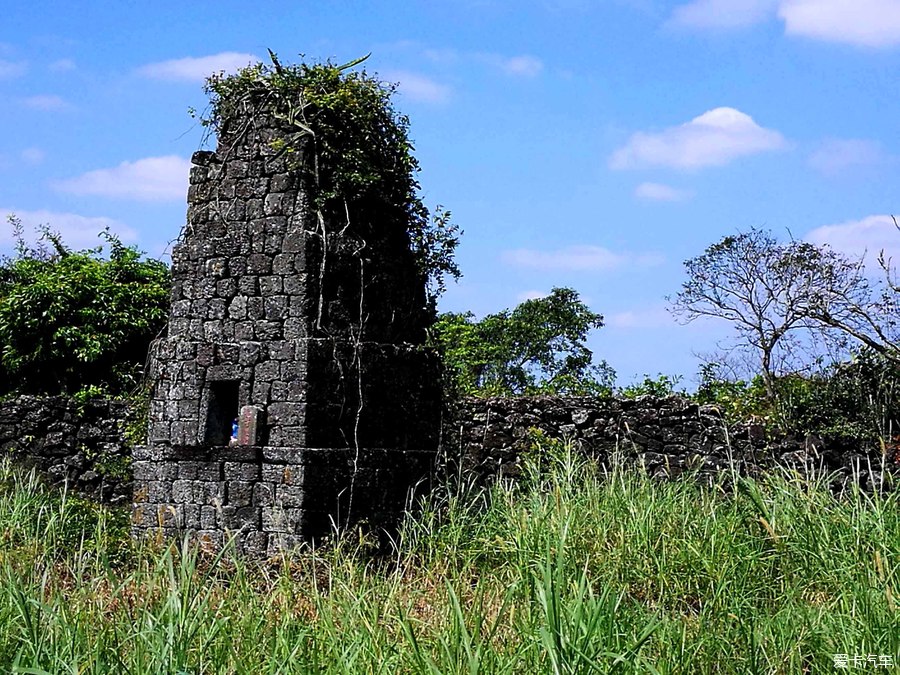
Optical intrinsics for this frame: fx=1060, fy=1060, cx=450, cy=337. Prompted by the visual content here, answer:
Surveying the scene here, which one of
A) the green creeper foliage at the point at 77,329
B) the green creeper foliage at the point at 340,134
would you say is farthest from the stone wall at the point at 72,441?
the green creeper foliage at the point at 340,134

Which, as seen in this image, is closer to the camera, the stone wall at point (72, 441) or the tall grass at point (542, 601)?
the tall grass at point (542, 601)

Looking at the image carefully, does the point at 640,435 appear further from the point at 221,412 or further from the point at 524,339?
the point at 524,339

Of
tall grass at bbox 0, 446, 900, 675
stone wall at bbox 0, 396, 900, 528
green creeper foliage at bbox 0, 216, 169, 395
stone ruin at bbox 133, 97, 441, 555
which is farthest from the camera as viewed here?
green creeper foliage at bbox 0, 216, 169, 395

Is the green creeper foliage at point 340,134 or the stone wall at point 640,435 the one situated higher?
the green creeper foliage at point 340,134

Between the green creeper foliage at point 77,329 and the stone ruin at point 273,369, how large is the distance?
7762 millimetres

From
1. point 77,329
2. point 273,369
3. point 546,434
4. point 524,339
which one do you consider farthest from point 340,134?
point 524,339

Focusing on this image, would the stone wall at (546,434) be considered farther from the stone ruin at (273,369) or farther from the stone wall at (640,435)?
the stone ruin at (273,369)

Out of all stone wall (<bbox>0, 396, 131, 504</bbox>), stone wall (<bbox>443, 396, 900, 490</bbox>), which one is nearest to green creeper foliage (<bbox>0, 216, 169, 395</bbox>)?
stone wall (<bbox>0, 396, 131, 504</bbox>)

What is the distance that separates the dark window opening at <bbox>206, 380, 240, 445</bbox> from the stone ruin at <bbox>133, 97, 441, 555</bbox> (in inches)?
0.5

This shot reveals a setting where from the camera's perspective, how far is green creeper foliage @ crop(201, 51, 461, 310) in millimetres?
8797

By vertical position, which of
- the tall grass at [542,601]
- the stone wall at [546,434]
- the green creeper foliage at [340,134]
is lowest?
the tall grass at [542,601]

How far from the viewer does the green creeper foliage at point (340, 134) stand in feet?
28.9

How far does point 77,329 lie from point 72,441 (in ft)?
12.8

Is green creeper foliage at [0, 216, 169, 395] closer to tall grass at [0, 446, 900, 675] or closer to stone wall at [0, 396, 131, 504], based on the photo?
stone wall at [0, 396, 131, 504]
